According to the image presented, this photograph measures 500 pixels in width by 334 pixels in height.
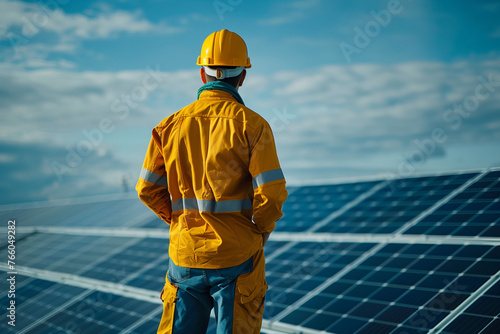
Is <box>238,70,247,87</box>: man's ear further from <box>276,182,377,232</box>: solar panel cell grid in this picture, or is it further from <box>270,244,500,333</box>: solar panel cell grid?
<box>276,182,377,232</box>: solar panel cell grid

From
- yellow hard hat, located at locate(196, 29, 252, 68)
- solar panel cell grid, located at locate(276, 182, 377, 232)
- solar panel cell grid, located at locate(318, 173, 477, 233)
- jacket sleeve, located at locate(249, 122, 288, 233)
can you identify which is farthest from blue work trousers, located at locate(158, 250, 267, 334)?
solar panel cell grid, located at locate(276, 182, 377, 232)

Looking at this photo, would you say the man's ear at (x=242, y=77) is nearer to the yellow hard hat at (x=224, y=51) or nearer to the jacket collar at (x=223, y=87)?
the yellow hard hat at (x=224, y=51)

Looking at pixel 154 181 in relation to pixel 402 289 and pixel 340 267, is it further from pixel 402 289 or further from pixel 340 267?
pixel 340 267

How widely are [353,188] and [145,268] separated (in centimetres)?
471

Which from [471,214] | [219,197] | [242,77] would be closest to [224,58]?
[242,77]

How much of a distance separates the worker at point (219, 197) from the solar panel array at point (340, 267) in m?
2.41

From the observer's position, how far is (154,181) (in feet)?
12.1

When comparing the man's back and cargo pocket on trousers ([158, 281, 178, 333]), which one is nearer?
the man's back

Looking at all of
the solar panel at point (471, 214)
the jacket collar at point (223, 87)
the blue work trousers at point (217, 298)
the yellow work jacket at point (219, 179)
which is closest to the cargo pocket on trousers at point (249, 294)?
the blue work trousers at point (217, 298)

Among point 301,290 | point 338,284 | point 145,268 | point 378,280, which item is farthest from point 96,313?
point 378,280

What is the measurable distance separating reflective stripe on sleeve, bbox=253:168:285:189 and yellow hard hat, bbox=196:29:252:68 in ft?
2.95

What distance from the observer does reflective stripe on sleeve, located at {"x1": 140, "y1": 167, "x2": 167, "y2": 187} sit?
3.67 m

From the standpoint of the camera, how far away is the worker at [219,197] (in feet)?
10.5

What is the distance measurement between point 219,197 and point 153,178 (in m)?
0.74
